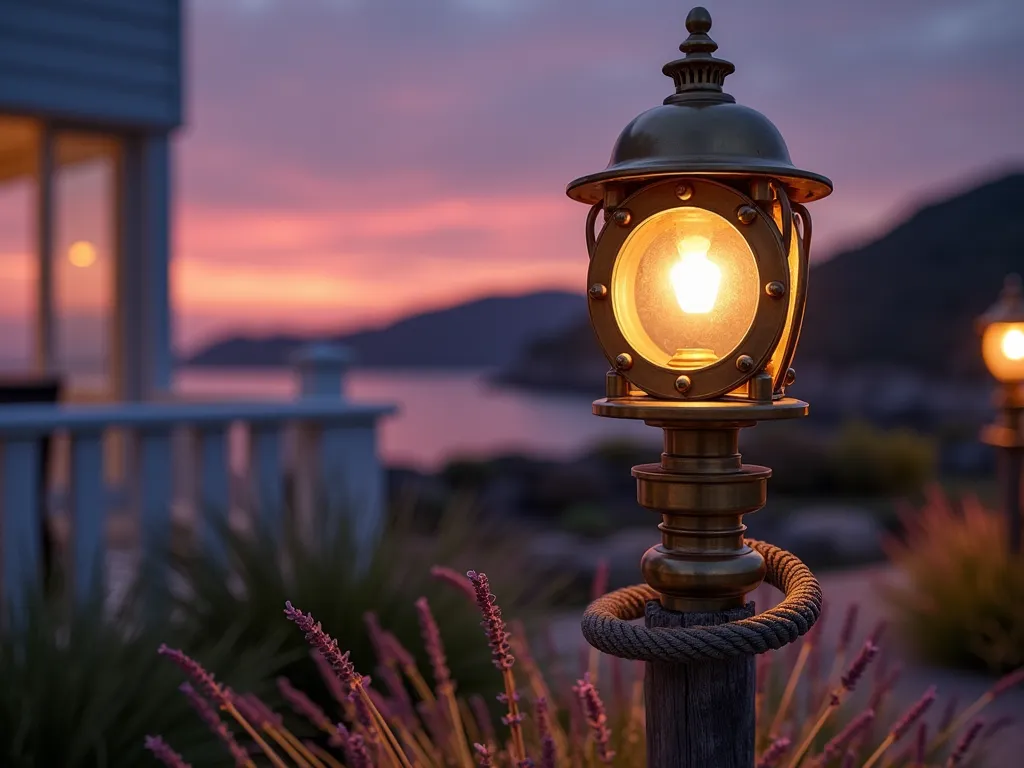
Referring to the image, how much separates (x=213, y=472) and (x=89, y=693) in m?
1.84

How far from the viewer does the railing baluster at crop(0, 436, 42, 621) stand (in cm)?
362

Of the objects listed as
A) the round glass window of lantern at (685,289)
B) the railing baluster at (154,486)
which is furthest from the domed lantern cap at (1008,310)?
the railing baluster at (154,486)

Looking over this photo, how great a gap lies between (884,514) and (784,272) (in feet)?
36.1

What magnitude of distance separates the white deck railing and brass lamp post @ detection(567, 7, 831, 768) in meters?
2.24

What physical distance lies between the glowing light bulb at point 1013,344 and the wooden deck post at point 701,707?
12.0 ft

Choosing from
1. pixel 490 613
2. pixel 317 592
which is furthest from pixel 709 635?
pixel 317 592

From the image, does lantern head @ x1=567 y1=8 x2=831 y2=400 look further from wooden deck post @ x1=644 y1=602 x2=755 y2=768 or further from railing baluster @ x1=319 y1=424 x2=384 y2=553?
railing baluster @ x1=319 y1=424 x2=384 y2=553

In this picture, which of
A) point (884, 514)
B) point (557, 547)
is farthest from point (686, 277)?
point (884, 514)

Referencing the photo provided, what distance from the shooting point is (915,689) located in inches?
181

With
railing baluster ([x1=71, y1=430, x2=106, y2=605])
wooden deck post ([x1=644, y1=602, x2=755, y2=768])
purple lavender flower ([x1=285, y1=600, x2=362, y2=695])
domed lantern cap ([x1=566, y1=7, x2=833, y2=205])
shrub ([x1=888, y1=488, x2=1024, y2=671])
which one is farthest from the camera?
shrub ([x1=888, y1=488, x2=1024, y2=671])

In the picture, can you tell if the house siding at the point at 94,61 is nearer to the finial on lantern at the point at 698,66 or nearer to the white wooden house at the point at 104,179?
the white wooden house at the point at 104,179

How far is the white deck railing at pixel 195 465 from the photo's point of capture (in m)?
3.66

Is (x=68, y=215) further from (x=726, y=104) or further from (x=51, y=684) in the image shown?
(x=726, y=104)

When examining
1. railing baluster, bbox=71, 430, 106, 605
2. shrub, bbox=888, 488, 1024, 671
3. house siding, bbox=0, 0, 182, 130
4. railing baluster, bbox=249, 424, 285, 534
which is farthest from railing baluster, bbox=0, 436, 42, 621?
shrub, bbox=888, 488, 1024, 671
